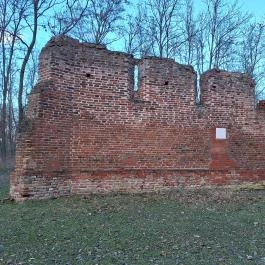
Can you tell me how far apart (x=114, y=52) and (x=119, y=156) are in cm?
304

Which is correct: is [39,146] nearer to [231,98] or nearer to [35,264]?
[35,264]

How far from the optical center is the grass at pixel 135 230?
5430mm

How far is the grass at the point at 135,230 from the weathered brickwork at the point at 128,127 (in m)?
0.88

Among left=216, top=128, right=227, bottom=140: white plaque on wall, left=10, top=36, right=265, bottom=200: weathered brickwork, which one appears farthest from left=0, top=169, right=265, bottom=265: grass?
left=216, top=128, right=227, bottom=140: white plaque on wall

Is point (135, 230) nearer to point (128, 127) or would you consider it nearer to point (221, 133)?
point (128, 127)

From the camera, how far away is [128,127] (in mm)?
11406

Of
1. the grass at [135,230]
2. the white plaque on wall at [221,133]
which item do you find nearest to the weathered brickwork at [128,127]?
the white plaque on wall at [221,133]

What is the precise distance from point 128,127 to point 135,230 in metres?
4.91

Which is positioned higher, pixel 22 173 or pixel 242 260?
pixel 22 173

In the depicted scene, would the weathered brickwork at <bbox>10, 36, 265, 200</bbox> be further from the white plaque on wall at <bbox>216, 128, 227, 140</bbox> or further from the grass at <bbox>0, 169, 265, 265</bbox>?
the grass at <bbox>0, 169, 265, 265</bbox>

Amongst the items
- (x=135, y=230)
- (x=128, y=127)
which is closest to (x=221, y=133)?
(x=128, y=127)

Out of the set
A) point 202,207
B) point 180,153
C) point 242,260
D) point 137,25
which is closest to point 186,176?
point 180,153

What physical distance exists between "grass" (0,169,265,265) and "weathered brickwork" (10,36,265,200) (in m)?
0.88

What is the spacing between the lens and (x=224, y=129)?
12.9m
